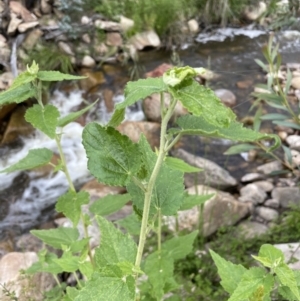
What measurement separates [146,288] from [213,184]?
2080mm

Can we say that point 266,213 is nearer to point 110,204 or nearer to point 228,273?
point 110,204

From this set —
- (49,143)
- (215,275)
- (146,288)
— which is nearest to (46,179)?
(49,143)

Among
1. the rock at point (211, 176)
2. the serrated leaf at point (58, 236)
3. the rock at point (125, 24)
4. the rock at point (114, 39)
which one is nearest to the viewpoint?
the serrated leaf at point (58, 236)

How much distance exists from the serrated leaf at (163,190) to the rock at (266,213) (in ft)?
6.83

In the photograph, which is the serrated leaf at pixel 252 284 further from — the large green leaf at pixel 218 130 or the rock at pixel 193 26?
the rock at pixel 193 26

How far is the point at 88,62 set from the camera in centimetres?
520

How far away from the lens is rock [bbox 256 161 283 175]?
345cm

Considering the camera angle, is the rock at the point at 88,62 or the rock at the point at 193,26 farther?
the rock at the point at 193,26

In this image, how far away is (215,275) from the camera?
1.99m

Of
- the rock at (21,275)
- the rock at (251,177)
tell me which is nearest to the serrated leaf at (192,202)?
the rock at (21,275)

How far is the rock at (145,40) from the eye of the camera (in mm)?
5598

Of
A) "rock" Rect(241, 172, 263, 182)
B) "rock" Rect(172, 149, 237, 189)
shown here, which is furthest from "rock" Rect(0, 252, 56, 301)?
"rock" Rect(241, 172, 263, 182)

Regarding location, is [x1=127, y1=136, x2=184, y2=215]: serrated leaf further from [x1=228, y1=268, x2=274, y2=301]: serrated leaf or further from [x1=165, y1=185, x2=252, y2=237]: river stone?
[x1=165, y1=185, x2=252, y2=237]: river stone

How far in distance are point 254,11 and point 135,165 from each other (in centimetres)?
627
